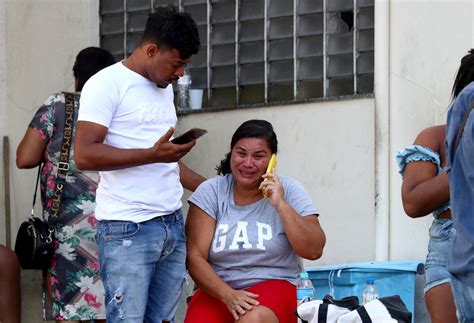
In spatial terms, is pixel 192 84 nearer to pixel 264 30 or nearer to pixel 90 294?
pixel 264 30

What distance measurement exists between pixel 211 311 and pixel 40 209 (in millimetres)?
2206

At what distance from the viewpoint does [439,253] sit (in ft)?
16.6

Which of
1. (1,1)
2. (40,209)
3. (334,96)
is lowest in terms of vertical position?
(40,209)

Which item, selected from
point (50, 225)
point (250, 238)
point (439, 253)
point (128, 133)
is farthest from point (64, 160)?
point (439, 253)

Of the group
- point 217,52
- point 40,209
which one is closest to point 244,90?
point 217,52

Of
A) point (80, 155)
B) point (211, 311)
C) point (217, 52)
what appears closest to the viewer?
point (80, 155)

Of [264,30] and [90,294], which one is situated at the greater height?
[264,30]

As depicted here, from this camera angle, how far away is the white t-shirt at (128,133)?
16.9 ft

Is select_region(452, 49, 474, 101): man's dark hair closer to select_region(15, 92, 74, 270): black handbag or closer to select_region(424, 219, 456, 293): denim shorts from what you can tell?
select_region(424, 219, 456, 293): denim shorts

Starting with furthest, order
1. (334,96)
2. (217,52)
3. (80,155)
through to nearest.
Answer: (217,52) < (334,96) < (80,155)

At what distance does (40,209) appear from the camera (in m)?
7.44

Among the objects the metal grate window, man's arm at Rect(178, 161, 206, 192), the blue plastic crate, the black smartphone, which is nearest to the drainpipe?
the metal grate window

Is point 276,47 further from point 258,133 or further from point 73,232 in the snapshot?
point 73,232

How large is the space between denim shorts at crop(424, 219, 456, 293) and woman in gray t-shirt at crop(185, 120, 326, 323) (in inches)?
24.4
